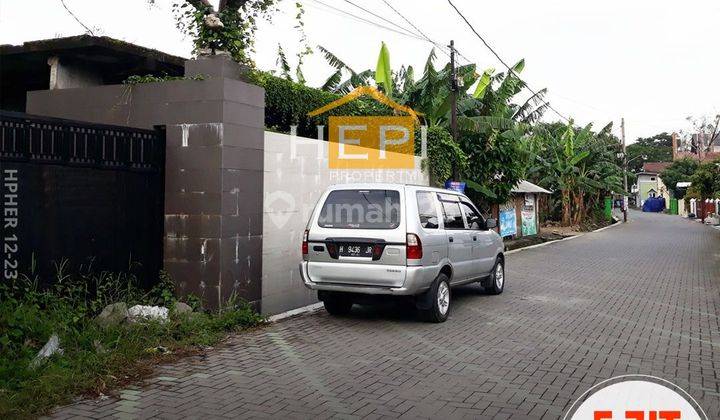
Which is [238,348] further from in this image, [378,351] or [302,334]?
[378,351]

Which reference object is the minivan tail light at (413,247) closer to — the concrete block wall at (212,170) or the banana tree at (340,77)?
the concrete block wall at (212,170)

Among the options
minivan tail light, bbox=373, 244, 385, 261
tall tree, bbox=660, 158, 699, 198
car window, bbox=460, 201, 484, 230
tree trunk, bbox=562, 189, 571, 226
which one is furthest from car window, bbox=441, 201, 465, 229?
tall tree, bbox=660, 158, 699, 198

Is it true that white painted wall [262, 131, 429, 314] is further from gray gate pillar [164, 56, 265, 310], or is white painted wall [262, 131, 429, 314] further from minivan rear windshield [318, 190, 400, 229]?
minivan rear windshield [318, 190, 400, 229]

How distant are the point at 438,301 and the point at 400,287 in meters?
0.88

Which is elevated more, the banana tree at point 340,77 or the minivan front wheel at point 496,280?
the banana tree at point 340,77

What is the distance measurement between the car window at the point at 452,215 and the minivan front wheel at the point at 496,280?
1.79 metres

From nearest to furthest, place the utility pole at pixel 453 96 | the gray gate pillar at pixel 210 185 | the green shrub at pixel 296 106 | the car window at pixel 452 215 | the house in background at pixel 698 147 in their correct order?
the gray gate pillar at pixel 210 185
the car window at pixel 452 215
the green shrub at pixel 296 106
the utility pole at pixel 453 96
the house in background at pixel 698 147

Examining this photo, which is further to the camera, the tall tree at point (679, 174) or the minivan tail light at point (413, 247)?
the tall tree at point (679, 174)

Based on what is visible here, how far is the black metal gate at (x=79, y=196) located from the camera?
20.4 ft

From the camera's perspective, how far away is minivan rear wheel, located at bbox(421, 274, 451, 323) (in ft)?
25.6

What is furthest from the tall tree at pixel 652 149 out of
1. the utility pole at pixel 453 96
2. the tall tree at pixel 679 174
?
the utility pole at pixel 453 96

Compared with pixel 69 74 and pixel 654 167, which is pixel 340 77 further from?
pixel 654 167

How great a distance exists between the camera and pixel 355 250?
7574 mm

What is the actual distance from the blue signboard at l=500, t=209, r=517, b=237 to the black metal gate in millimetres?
16940
